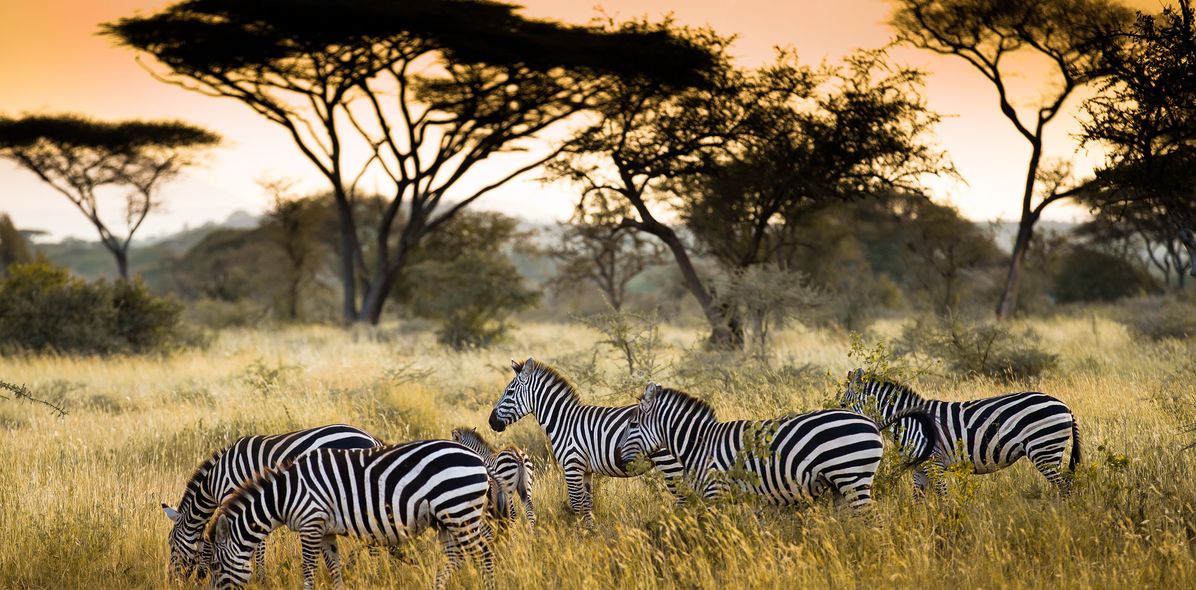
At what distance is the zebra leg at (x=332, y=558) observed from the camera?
5420mm

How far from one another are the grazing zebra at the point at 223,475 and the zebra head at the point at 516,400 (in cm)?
112

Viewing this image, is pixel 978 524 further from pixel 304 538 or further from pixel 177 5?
pixel 177 5

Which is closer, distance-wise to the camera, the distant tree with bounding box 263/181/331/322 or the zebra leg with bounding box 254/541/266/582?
the zebra leg with bounding box 254/541/266/582

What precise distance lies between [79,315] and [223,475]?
14756mm

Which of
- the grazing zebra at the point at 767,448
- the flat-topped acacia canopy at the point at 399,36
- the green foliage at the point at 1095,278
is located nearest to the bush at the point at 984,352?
the grazing zebra at the point at 767,448

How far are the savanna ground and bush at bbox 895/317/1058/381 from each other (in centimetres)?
55

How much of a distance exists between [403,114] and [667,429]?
19.8m

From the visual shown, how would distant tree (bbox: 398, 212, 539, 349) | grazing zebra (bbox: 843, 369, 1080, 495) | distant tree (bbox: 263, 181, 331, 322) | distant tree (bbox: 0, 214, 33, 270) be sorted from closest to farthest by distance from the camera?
grazing zebra (bbox: 843, 369, 1080, 495) < distant tree (bbox: 398, 212, 539, 349) < distant tree (bbox: 263, 181, 331, 322) < distant tree (bbox: 0, 214, 33, 270)

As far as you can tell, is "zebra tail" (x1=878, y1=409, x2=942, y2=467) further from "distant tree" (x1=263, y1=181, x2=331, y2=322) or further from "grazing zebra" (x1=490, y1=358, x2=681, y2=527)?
"distant tree" (x1=263, y1=181, x2=331, y2=322)

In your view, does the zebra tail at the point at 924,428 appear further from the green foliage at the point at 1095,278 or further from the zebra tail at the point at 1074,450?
the green foliage at the point at 1095,278

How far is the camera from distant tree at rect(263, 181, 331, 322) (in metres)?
33.7

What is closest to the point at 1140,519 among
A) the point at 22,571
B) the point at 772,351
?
the point at 22,571

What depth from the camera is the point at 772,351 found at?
48.3ft

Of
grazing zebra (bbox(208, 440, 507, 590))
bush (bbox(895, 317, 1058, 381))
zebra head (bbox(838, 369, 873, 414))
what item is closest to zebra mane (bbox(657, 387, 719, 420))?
zebra head (bbox(838, 369, 873, 414))
